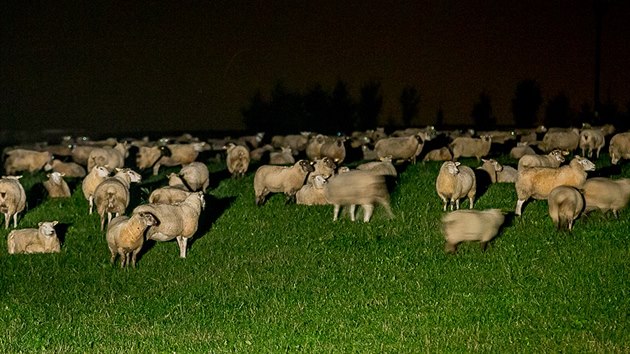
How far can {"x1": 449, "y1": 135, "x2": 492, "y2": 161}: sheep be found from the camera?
33719 millimetres

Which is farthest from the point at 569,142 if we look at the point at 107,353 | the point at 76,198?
the point at 107,353

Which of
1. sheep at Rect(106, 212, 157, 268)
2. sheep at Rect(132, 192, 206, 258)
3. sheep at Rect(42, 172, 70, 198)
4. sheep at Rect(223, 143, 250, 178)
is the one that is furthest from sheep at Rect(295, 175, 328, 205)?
sheep at Rect(42, 172, 70, 198)

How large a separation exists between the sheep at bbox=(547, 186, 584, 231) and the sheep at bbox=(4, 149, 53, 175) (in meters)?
23.5

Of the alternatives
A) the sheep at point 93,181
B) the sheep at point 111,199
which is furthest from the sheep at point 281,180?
the sheep at point 93,181

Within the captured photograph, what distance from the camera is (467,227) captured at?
55.9 ft

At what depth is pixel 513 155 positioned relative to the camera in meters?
31.6

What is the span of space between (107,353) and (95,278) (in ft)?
18.3

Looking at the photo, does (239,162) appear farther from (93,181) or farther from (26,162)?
(26,162)

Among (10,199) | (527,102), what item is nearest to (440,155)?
(10,199)

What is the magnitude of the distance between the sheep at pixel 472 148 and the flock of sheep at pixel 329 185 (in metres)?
0.04

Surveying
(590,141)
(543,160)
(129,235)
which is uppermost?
(590,141)

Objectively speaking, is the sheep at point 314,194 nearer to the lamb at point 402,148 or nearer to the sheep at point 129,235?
the sheep at point 129,235

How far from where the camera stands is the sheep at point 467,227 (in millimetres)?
17031

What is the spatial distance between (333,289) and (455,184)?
23.0ft
